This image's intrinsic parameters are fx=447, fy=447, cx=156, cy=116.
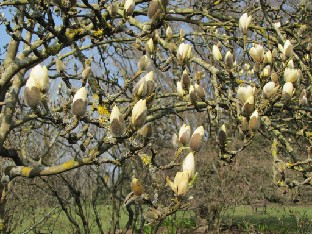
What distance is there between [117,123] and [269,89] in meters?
0.88

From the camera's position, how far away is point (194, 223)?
36.3ft

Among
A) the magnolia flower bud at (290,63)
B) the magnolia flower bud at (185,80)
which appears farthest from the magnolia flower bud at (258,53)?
the magnolia flower bud at (185,80)

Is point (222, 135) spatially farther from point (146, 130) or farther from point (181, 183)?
point (181, 183)

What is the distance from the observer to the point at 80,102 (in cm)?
139

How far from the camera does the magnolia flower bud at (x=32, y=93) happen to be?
1.33 m

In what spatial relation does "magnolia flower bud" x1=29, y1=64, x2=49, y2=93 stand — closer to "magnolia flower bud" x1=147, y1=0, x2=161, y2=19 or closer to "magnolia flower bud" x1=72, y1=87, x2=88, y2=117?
"magnolia flower bud" x1=72, y1=87, x2=88, y2=117

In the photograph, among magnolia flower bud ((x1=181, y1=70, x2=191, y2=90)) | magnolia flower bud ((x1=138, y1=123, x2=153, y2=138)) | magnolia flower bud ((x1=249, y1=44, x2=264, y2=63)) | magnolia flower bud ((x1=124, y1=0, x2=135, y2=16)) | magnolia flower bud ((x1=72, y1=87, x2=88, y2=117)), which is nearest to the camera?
magnolia flower bud ((x1=72, y1=87, x2=88, y2=117))

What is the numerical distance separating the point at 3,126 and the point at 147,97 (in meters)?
1.87

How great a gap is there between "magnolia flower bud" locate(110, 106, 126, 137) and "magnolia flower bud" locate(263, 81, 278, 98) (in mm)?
851

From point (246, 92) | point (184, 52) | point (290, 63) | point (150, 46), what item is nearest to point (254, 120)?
point (246, 92)

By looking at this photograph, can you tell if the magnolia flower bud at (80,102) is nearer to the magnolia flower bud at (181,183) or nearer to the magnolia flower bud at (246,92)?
the magnolia flower bud at (181,183)

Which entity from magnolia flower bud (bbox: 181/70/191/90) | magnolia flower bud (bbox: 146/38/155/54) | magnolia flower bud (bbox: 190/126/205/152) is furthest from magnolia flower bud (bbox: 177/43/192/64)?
magnolia flower bud (bbox: 190/126/205/152)

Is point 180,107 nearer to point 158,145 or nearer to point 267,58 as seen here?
point 267,58

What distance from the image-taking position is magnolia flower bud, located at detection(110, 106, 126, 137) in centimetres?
135
